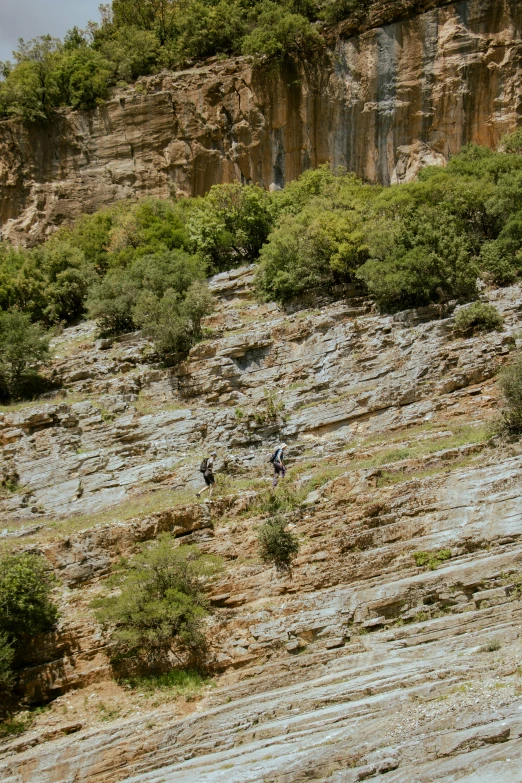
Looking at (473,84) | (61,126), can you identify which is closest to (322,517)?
(473,84)

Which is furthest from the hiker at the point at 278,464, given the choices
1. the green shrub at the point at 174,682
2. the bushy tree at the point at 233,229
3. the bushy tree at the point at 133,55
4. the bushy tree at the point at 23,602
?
the bushy tree at the point at 133,55

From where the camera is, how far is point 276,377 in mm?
21781

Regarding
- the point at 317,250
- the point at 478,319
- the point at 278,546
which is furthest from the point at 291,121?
the point at 278,546

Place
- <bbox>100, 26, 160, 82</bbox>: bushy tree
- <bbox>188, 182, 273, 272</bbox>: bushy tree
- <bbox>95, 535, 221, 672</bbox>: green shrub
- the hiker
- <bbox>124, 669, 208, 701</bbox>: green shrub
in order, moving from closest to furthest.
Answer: <bbox>124, 669, 208, 701</bbox>: green shrub < <bbox>95, 535, 221, 672</bbox>: green shrub < the hiker < <bbox>188, 182, 273, 272</bbox>: bushy tree < <bbox>100, 26, 160, 82</bbox>: bushy tree

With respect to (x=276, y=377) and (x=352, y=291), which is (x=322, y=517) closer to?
(x=276, y=377)

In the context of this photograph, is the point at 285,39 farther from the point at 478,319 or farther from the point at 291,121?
the point at 478,319

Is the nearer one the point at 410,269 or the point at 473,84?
the point at 410,269

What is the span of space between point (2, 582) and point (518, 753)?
1023 cm

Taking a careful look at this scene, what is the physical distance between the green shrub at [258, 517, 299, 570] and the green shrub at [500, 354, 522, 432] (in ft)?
17.6

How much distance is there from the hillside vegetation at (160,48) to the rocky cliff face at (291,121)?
124 centimetres

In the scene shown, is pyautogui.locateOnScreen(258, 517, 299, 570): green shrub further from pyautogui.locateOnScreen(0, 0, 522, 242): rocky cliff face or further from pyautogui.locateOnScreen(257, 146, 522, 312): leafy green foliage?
pyautogui.locateOnScreen(0, 0, 522, 242): rocky cliff face

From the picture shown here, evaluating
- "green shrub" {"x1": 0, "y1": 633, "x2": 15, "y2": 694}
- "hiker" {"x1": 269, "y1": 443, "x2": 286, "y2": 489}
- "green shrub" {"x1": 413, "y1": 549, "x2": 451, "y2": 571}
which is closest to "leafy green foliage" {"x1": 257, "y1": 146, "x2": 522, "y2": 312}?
"hiker" {"x1": 269, "y1": 443, "x2": 286, "y2": 489}

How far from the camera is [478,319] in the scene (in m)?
20.3

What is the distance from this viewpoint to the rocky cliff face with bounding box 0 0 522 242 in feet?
108
